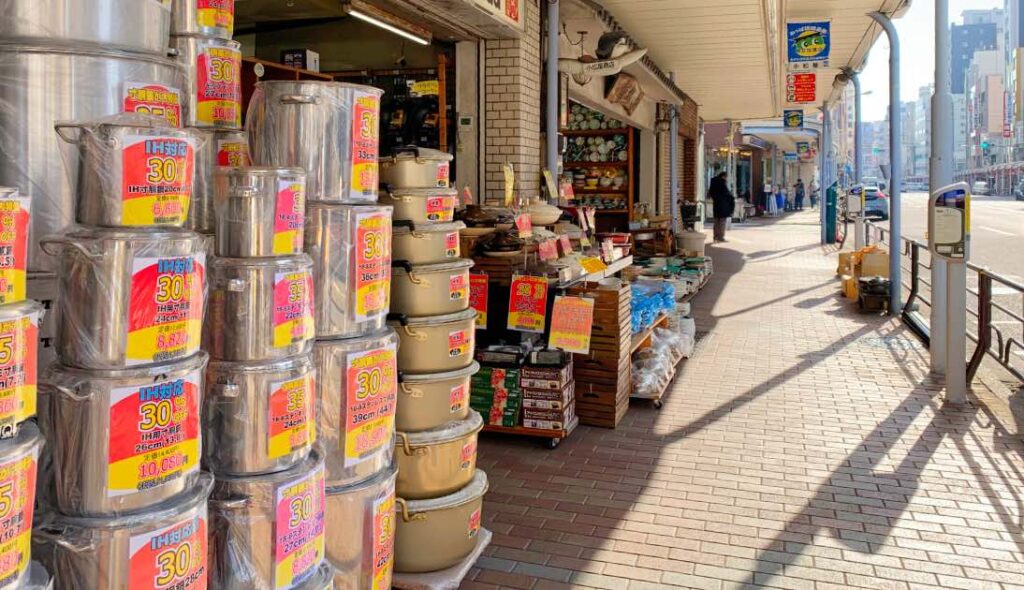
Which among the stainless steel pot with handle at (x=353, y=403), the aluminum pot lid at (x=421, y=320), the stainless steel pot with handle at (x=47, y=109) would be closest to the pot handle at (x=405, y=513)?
the stainless steel pot with handle at (x=353, y=403)

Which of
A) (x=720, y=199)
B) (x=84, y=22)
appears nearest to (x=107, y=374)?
(x=84, y=22)

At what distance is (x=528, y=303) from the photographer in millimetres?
5613

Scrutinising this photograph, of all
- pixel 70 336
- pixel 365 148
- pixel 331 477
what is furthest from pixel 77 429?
pixel 365 148

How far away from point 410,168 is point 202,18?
3.35 feet

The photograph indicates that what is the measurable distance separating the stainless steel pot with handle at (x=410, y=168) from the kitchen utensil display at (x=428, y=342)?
1.86 feet

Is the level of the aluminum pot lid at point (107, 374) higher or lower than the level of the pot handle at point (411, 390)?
higher

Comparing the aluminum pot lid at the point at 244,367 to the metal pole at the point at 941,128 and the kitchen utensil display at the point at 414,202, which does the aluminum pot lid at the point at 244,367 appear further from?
the metal pole at the point at 941,128

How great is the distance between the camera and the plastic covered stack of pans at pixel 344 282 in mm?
2900

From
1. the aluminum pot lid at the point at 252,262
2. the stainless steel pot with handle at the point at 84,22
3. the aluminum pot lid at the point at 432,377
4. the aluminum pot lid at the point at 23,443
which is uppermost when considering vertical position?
the stainless steel pot with handle at the point at 84,22

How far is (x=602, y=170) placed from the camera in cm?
1415

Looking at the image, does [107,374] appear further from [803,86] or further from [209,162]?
[803,86]

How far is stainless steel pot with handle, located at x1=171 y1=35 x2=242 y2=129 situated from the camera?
2.88m

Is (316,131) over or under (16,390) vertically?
over

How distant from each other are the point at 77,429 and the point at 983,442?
5526 millimetres
